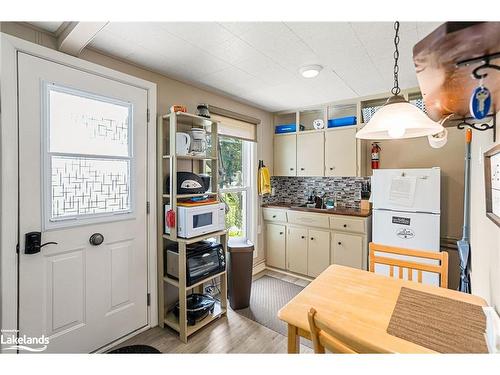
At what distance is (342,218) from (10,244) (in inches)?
115

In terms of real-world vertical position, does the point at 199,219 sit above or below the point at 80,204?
below

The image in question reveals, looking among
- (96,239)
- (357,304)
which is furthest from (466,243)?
(96,239)

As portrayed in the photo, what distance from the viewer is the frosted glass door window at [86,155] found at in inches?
63.6

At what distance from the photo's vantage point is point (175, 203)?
2.08 meters

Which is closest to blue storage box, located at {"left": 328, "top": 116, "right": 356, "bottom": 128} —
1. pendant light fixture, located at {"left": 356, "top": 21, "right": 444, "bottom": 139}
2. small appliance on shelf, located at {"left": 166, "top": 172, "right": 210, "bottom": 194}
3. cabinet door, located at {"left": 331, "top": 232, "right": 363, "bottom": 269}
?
cabinet door, located at {"left": 331, "top": 232, "right": 363, "bottom": 269}

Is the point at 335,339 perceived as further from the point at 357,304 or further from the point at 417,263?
the point at 417,263

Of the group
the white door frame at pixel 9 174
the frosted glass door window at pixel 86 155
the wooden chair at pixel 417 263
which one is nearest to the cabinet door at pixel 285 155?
the wooden chair at pixel 417 263

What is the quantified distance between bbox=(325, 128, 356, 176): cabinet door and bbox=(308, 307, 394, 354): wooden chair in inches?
100

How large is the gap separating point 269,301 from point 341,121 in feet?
7.77

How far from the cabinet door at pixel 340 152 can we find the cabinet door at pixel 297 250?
0.89 meters

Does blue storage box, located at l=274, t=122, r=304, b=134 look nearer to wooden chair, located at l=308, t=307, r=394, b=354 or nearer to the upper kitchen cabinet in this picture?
the upper kitchen cabinet

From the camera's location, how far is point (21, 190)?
1476 millimetres

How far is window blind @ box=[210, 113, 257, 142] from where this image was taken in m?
2.88

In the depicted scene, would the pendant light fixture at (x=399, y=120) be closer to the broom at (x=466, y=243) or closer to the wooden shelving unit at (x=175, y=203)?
the broom at (x=466, y=243)
